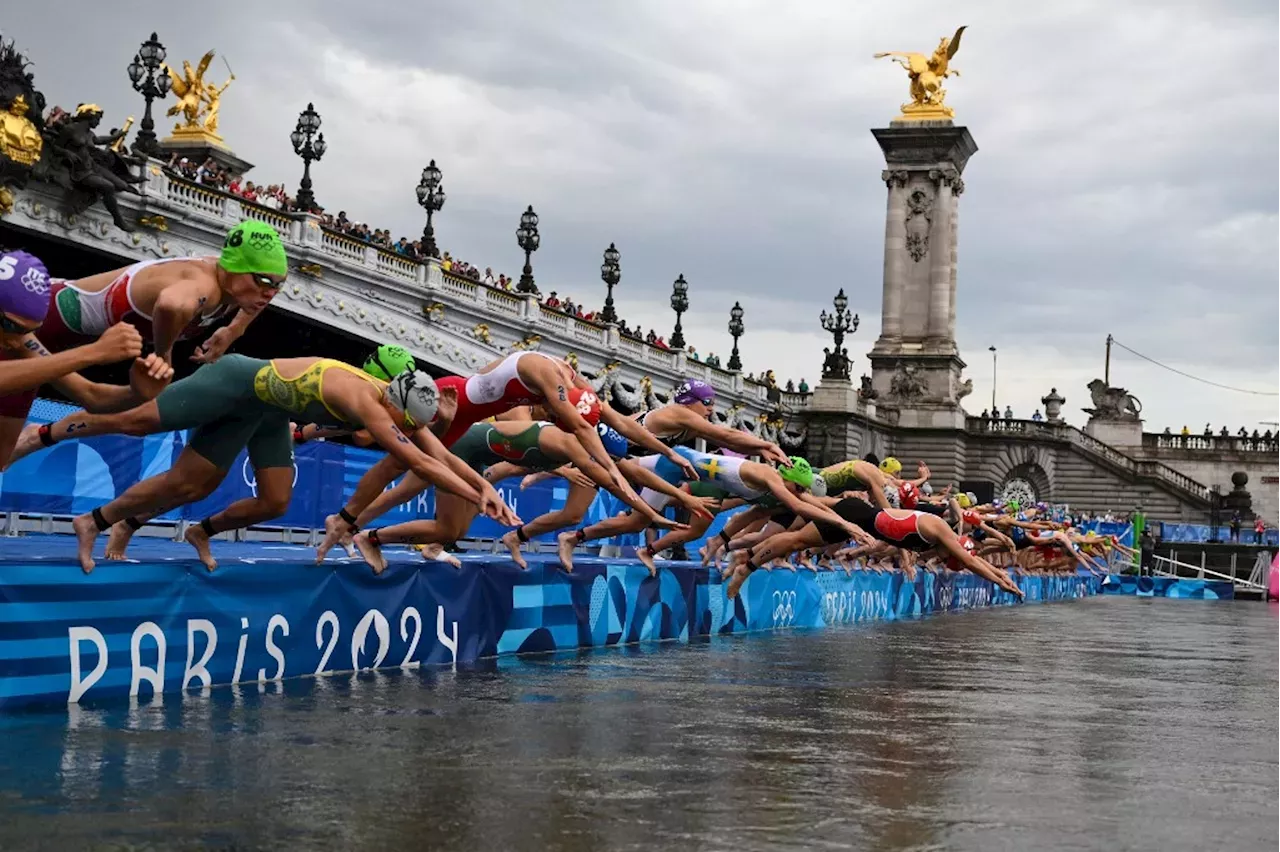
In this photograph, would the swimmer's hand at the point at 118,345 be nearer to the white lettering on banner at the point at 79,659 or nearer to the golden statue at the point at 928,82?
the white lettering on banner at the point at 79,659

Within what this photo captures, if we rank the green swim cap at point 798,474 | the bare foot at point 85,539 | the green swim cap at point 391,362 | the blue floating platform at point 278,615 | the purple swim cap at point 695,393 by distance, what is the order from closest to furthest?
the blue floating platform at point 278,615
the bare foot at point 85,539
the green swim cap at point 391,362
the purple swim cap at point 695,393
the green swim cap at point 798,474

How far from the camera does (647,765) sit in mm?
7137

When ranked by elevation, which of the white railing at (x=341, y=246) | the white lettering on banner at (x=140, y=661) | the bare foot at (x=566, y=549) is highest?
the white railing at (x=341, y=246)

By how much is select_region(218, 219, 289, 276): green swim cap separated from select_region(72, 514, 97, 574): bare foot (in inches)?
64.5

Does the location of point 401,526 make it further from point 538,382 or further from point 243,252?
point 243,252

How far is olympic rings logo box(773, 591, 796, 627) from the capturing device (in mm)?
20297

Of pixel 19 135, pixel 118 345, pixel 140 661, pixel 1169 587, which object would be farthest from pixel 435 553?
pixel 1169 587

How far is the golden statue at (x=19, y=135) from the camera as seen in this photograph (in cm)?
3331

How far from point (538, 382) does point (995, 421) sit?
79791mm

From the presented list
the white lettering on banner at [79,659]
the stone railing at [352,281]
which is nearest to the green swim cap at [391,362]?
the white lettering on banner at [79,659]

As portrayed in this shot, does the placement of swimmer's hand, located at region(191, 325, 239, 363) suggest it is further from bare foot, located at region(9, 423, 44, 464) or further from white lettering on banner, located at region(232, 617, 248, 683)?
white lettering on banner, located at region(232, 617, 248, 683)

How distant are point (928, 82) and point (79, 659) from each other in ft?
277

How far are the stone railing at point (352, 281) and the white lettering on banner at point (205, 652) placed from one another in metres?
27.2

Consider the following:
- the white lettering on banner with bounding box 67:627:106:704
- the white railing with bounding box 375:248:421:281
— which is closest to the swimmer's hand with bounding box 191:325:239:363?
the white lettering on banner with bounding box 67:627:106:704
